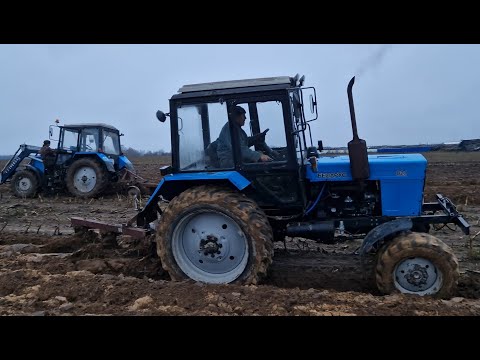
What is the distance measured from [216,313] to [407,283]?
6.96 ft

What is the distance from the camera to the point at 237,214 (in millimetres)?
4848

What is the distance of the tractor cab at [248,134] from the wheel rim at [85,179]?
29.8ft

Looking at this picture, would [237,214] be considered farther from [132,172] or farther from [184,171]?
[132,172]

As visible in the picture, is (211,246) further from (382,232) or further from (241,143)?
(382,232)

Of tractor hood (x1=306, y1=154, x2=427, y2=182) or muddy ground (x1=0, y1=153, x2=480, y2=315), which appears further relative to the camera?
tractor hood (x1=306, y1=154, x2=427, y2=182)

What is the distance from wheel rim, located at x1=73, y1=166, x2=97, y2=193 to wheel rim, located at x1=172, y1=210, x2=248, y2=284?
9257 mm

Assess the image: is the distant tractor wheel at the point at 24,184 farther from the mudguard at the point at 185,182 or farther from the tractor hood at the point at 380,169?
the tractor hood at the point at 380,169

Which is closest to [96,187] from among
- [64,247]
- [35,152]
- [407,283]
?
[35,152]

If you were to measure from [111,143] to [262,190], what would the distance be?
10706 mm

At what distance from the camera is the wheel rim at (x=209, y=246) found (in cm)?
507

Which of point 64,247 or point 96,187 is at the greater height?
point 96,187

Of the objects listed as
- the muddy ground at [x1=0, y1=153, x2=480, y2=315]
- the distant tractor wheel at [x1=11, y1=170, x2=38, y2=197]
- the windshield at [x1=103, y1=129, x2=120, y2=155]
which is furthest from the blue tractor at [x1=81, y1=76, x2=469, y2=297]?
the distant tractor wheel at [x1=11, y1=170, x2=38, y2=197]

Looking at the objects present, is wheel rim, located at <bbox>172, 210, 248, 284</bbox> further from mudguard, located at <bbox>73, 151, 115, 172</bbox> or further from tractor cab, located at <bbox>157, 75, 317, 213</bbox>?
mudguard, located at <bbox>73, 151, 115, 172</bbox>

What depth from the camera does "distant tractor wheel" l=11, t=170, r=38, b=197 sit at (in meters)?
14.0
